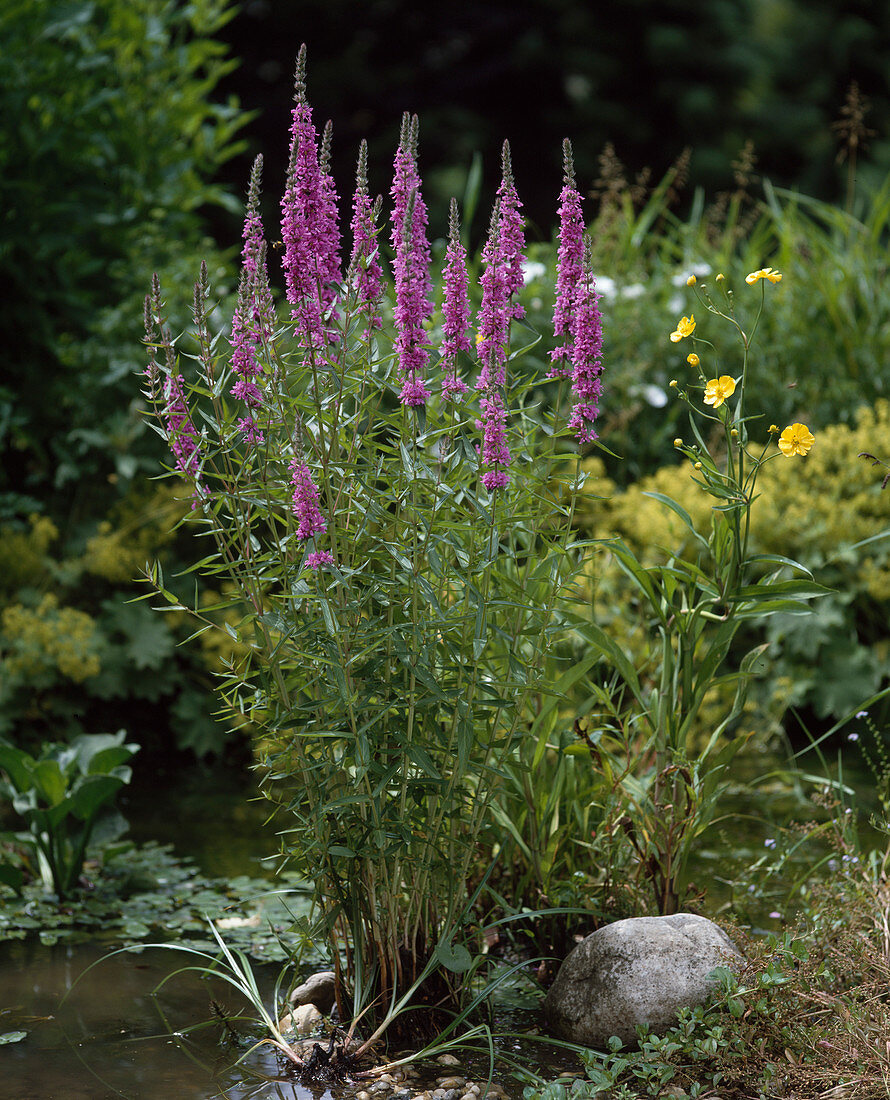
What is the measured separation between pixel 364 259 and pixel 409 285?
9 cm

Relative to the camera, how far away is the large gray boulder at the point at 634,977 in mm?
2137

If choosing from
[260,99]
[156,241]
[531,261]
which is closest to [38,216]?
[156,241]

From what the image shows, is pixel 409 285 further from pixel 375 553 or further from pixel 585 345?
pixel 375 553

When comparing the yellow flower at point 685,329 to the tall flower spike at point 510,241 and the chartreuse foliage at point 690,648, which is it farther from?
the tall flower spike at point 510,241

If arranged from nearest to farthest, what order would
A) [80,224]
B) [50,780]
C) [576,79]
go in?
[50,780]
[80,224]
[576,79]

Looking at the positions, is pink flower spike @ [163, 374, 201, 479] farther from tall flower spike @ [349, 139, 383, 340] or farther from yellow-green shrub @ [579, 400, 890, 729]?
yellow-green shrub @ [579, 400, 890, 729]

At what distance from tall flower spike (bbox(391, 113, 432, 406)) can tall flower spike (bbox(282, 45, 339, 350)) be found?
13cm

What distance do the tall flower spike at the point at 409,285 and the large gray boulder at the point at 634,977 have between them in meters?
1.18

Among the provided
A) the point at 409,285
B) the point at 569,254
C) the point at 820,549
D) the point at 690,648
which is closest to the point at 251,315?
the point at 409,285

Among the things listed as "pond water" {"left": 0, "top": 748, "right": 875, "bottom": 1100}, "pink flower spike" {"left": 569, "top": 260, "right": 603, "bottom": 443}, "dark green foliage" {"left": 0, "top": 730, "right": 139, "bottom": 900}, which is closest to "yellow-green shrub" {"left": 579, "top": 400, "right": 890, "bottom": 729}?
"pond water" {"left": 0, "top": 748, "right": 875, "bottom": 1100}

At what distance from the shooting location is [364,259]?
1890mm

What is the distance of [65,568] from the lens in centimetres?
413

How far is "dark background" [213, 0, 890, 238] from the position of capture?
45.0 feet

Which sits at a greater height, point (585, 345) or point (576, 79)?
point (576, 79)
